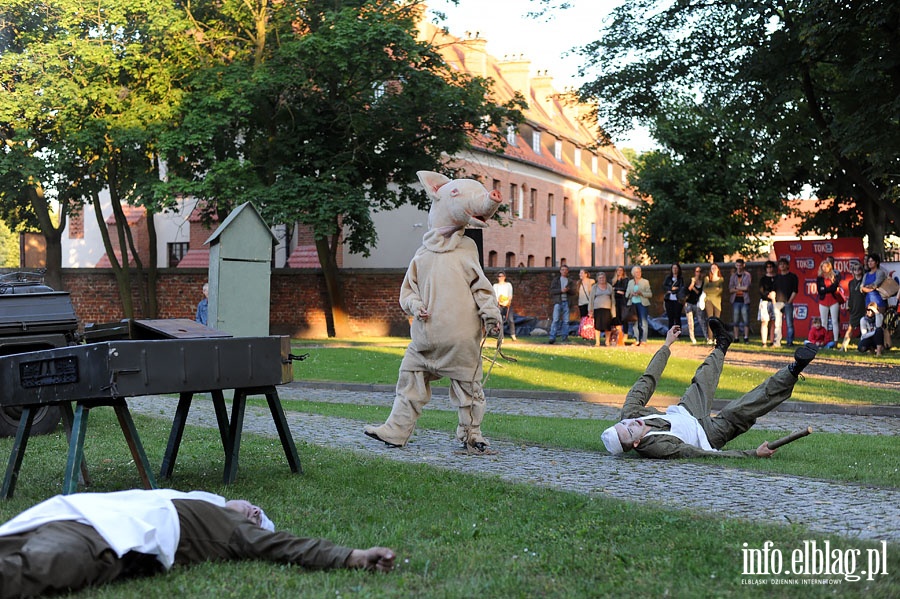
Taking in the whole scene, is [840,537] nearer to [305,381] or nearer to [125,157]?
[305,381]

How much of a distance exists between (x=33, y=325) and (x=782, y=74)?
17.6m

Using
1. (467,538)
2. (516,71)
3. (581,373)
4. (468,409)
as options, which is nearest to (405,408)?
(468,409)

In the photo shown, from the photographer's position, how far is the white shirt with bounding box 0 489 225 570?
4.72 meters

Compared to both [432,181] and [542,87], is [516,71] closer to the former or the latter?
[542,87]

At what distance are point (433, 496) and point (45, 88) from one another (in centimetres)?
2961

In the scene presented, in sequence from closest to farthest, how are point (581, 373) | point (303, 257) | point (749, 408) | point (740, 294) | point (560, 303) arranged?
point (749, 408) → point (581, 373) → point (740, 294) → point (560, 303) → point (303, 257)

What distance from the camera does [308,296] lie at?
40.3 metres

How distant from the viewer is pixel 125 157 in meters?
34.8

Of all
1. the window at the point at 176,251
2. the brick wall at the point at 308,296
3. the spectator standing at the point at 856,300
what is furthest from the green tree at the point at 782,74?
the window at the point at 176,251

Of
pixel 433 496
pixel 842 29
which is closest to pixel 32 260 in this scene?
pixel 842 29

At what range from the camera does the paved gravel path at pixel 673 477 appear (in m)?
6.62

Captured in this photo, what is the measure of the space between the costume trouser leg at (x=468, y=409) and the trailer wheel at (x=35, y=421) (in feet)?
13.6

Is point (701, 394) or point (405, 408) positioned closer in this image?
point (701, 394)

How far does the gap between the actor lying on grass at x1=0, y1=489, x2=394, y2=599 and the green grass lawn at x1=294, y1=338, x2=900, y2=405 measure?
11.2 m
